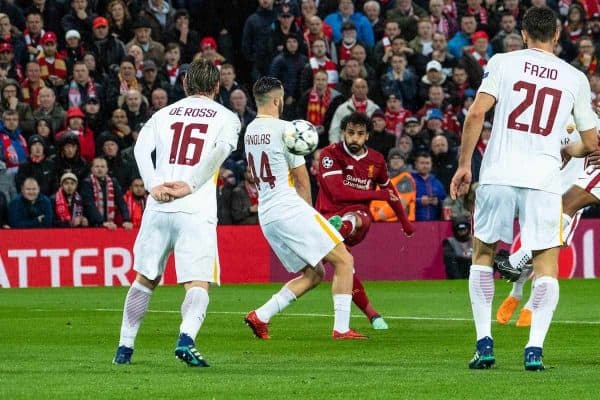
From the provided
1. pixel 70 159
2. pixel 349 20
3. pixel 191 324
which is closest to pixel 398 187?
pixel 349 20

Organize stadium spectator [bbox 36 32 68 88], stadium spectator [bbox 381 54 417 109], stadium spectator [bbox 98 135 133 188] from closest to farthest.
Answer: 1. stadium spectator [bbox 98 135 133 188]
2. stadium spectator [bbox 36 32 68 88]
3. stadium spectator [bbox 381 54 417 109]

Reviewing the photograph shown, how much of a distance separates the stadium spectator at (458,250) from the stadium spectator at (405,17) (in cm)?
486

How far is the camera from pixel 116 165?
23484 mm

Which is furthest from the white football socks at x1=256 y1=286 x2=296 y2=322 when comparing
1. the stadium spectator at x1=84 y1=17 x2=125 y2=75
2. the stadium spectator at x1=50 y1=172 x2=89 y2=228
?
the stadium spectator at x1=84 y1=17 x2=125 y2=75

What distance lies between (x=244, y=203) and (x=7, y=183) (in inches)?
149

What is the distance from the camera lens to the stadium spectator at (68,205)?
2252cm

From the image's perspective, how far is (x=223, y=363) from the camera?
11.0m

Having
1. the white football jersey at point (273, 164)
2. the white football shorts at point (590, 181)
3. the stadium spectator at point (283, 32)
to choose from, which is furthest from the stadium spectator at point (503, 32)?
the white football jersey at point (273, 164)

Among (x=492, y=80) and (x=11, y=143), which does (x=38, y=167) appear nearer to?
(x=11, y=143)

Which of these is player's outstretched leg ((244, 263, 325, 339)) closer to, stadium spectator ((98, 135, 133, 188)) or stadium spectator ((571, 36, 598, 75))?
stadium spectator ((98, 135, 133, 188))

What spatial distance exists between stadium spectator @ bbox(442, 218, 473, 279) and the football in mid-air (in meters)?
11.3

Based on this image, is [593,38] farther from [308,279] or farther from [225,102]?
[308,279]

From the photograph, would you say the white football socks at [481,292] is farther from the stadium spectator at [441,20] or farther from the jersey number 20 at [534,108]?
the stadium spectator at [441,20]

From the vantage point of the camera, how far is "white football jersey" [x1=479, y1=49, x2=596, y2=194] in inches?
400
